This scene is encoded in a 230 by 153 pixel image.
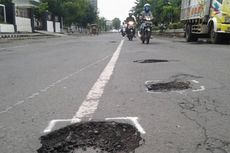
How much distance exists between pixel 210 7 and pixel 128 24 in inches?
273

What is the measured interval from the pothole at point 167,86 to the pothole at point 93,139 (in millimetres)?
1984

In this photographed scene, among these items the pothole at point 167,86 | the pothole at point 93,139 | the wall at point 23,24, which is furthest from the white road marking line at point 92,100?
the wall at point 23,24

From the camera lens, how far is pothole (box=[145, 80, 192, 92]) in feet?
17.2

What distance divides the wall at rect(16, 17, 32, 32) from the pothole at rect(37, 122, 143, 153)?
39142 millimetres

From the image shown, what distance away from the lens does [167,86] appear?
544 centimetres

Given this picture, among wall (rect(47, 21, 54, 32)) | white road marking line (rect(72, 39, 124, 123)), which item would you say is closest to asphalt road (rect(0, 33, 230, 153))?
white road marking line (rect(72, 39, 124, 123))

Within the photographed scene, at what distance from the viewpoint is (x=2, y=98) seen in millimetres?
4832

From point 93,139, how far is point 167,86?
271 cm

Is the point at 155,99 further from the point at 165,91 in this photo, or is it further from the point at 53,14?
the point at 53,14

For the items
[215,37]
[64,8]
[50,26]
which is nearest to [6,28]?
[215,37]

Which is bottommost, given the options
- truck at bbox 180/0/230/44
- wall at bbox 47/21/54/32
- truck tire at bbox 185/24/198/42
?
wall at bbox 47/21/54/32

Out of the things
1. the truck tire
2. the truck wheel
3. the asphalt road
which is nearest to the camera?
the asphalt road

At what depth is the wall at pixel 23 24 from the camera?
4100 centimetres

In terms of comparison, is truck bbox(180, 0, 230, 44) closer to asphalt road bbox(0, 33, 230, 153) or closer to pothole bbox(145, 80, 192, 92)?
asphalt road bbox(0, 33, 230, 153)
